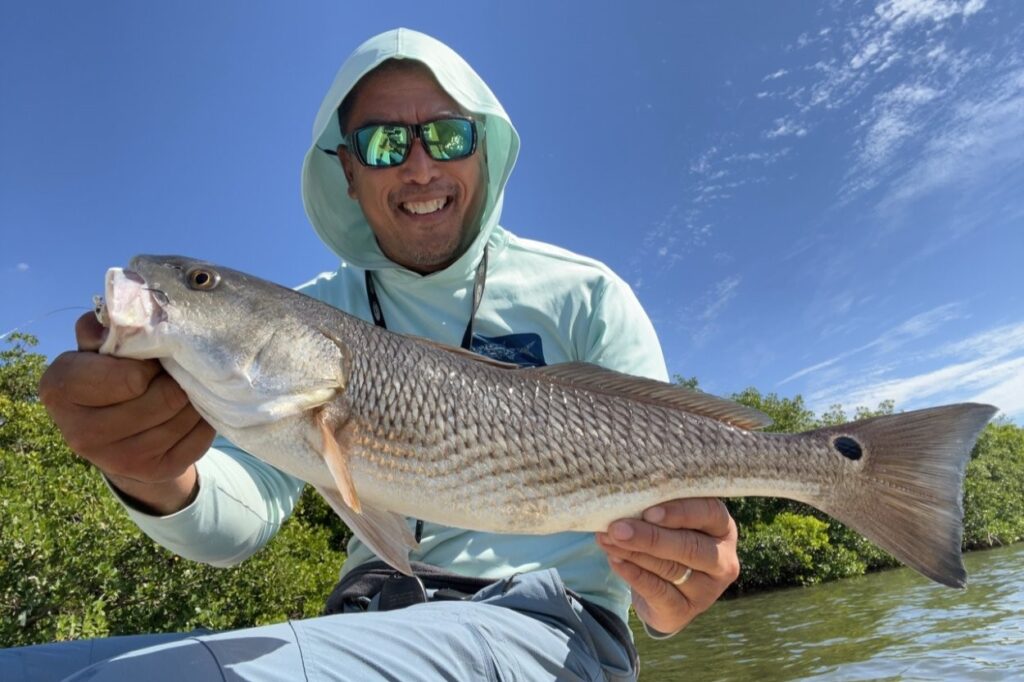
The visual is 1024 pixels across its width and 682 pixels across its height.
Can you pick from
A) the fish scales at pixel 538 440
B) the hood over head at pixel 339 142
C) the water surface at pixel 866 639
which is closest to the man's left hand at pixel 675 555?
the fish scales at pixel 538 440

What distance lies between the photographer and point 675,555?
2.36 metres

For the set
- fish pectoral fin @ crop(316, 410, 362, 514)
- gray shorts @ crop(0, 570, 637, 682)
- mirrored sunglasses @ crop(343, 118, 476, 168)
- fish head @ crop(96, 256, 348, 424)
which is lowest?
gray shorts @ crop(0, 570, 637, 682)

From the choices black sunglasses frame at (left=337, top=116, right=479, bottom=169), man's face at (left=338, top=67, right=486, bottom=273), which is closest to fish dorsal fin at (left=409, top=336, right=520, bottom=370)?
man's face at (left=338, top=67, right=486, bottom=273)

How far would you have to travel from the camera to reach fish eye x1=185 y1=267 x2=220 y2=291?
7.50 ft

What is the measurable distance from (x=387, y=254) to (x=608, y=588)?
2.10 meters

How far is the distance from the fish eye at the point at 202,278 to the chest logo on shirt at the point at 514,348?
4.14ft

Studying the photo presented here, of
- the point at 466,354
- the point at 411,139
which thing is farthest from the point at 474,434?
the point at 411,139

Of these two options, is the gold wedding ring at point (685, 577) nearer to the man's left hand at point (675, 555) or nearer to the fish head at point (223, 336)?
the man's left hand at point (675, 555)

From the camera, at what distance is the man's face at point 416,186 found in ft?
11.7

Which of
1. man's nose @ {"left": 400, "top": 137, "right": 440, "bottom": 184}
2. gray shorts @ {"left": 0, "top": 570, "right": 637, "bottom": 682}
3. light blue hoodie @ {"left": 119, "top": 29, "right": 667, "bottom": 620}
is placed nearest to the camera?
gray shorts @ {"left": 0, "top": 570, "right": 637, "bottom": 682}

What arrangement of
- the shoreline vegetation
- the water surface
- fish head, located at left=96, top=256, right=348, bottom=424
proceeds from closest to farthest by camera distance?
fish head, located at left=96, top=256, right=348, bottom=424
the shoreline vegetation
the water surface

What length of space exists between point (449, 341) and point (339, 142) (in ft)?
5.40

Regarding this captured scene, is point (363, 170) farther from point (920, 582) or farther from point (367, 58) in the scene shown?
point (920, 582)

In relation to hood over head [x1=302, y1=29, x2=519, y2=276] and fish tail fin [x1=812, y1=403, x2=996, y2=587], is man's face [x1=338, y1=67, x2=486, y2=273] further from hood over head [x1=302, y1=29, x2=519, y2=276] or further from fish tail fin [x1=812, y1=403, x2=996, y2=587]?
fish tail fin [x1=812, y1=403, x2=996, y2=587]
